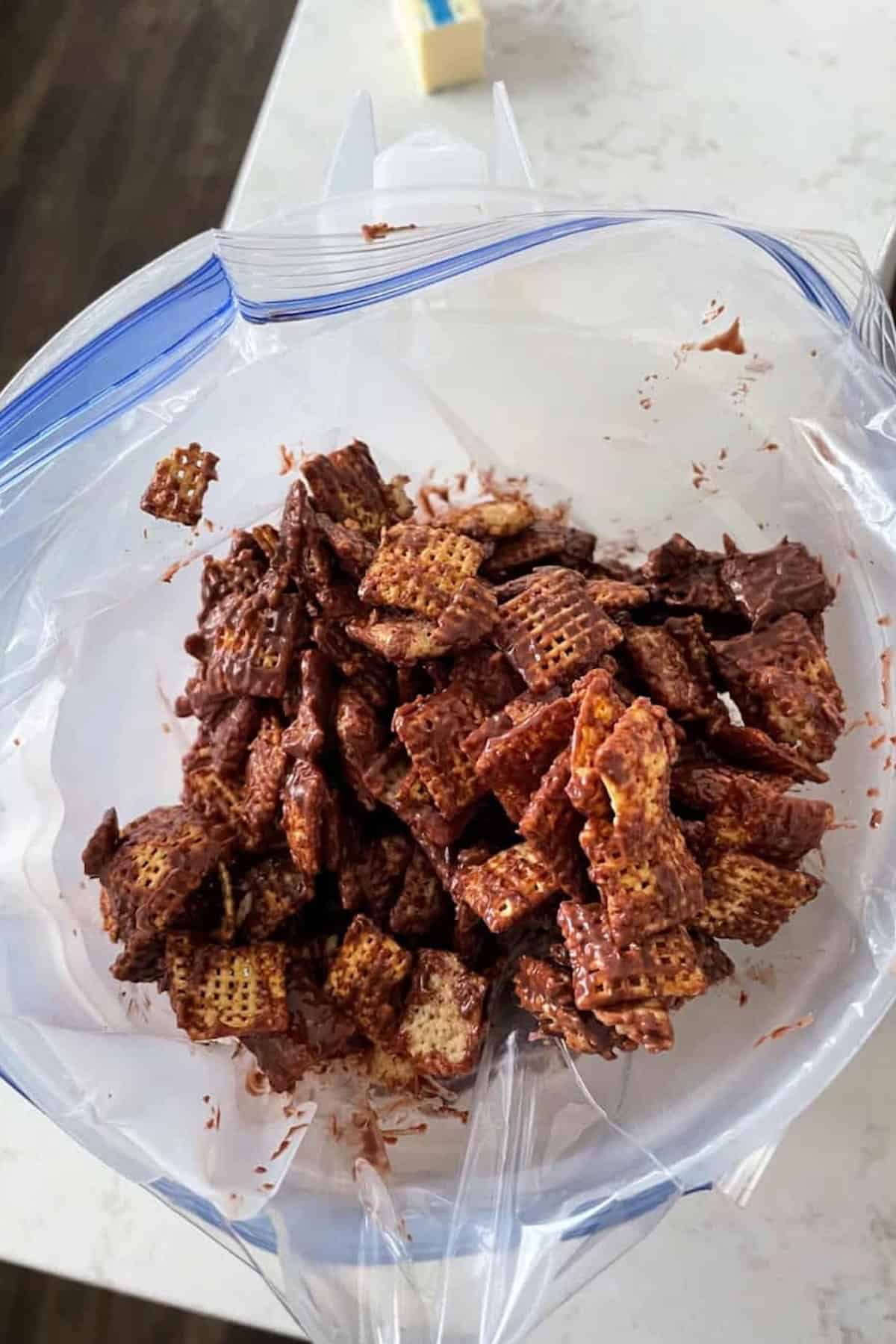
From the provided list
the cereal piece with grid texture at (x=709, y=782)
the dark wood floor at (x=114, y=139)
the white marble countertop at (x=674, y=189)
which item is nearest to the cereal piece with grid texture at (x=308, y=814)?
the cereal piece with grid texture at (x=709, y=782)

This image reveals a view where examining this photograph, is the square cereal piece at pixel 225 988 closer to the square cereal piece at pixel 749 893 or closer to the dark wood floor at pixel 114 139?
the square cereal piece at pixel 749 893

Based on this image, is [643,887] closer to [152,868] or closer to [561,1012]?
[561,1012]

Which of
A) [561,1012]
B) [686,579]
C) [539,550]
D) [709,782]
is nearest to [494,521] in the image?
[539,550]

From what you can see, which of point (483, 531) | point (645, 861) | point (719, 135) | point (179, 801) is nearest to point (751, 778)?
point (645, 861)

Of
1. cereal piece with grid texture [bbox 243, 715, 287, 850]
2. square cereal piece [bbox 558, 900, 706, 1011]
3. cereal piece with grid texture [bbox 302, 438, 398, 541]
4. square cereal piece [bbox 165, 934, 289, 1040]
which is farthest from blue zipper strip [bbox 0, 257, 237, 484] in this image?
square cereal piece [bbox 558, 900, 706, 1011]

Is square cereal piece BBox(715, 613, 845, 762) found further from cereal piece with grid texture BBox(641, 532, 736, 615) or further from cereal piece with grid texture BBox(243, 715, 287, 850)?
cereal piece with grid texture BBox(243, 715, 287, 850)

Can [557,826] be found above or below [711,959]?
above
